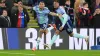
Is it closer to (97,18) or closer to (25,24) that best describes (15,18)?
(25,24)

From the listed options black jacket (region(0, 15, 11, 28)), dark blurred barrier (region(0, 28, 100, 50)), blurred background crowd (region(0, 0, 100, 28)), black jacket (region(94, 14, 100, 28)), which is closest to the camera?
black jacket (region(0, 15, 11, 28))

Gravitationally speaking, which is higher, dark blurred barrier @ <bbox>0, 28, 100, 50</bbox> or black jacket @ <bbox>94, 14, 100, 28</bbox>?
black jacket @ <bbox>94, 14, 100, 28</bbox>

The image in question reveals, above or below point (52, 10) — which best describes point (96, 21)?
below

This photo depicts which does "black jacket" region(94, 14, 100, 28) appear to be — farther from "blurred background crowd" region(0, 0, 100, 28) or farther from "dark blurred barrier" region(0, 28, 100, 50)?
"dark blurred barrier" region(0, 28, 100, 50)

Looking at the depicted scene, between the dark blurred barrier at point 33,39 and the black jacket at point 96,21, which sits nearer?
the dark blurred barrier at point 33,39

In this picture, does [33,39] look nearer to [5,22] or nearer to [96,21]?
[5,22]

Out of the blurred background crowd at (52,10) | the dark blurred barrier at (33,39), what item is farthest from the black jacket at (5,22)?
the dark blurred barrier at (33,39)

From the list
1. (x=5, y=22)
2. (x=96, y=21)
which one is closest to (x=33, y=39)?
(x=5, y=22)

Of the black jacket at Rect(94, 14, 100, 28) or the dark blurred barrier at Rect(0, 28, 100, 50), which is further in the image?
the black jacket at Rect(94, 14, 100, 28)

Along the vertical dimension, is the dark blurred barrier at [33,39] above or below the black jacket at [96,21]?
below

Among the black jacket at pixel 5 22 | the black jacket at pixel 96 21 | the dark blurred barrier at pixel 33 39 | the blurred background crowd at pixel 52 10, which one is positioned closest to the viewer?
the black jacket at pixel 5 22

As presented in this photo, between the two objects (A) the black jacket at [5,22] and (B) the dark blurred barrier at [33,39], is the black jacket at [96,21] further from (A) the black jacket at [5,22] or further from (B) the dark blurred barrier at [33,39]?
(A) the black jacket at [5,22]

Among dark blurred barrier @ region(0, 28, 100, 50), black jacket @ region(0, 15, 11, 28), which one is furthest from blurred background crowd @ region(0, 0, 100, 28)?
dark blurred barrier @ region(0, 28, 100, 50)

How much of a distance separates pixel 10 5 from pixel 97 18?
14.0ft
